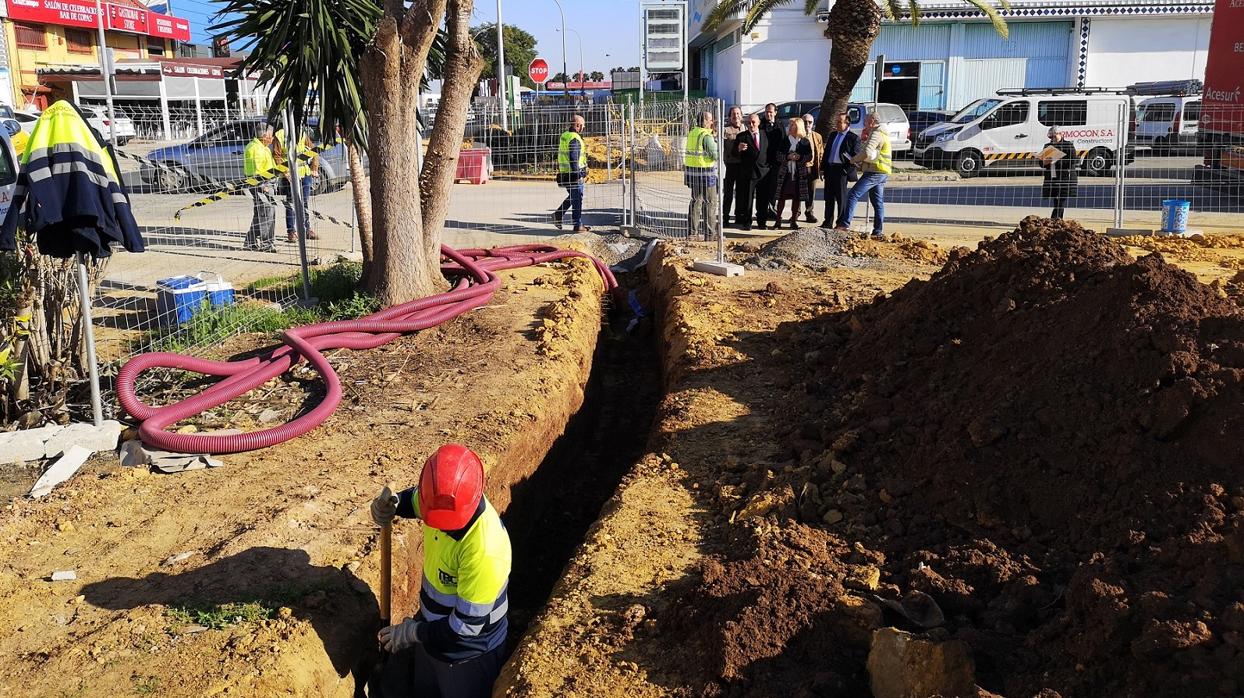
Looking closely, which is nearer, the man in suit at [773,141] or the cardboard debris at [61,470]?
the cardboard debris at [61,470]

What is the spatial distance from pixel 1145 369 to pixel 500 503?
13.1 feet

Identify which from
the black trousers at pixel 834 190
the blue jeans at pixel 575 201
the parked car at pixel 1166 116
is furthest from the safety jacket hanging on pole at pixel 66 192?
the parked car at pixel 1166 116

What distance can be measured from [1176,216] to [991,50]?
76.2 ft

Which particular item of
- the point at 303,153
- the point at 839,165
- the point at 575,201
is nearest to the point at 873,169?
the point at 839,165

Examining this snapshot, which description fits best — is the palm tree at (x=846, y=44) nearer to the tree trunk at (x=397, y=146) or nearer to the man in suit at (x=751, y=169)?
the man in suit at (x=751, y=169)

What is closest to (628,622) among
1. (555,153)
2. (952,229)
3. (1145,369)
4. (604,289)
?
(1145,369)

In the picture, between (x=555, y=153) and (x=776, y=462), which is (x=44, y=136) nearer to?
(x=776, y=462)

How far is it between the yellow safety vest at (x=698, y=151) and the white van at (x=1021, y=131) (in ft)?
30.9

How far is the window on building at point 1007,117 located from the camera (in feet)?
70.8

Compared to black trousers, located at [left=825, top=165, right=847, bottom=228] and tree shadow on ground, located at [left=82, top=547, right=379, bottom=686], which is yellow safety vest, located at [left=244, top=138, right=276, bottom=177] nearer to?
black trousers, located at [left=825, top=165, right=847, bottom=228]

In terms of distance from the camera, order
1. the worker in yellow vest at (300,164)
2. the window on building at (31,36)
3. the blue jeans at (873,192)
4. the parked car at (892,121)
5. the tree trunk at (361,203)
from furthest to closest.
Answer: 1. the window on building at (31,36)
2. the parked car at (892,121)
3. the blue jeans at (873,192)
4. the worker in yellow vest at (300,164)
5. the tree trunk at (361,203)

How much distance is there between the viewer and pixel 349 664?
491cm

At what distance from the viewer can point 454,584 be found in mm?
4699

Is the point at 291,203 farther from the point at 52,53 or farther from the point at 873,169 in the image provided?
the point at 52,53
